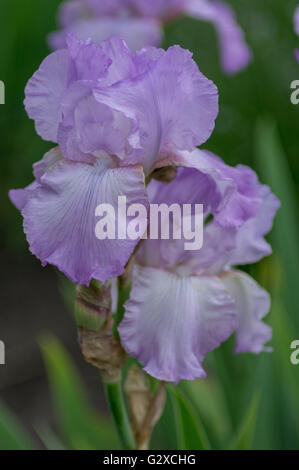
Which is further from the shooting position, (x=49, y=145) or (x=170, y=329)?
(x=49, y=145)

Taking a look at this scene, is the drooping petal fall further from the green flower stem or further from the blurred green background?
the blurred green background

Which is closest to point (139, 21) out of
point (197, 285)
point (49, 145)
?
point (49, 145)

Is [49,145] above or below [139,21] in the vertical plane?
below

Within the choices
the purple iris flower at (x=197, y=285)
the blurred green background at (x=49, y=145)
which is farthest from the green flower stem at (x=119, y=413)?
the blurred green background at (x=49, y=145)

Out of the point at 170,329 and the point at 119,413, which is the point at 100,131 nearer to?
the point at 170,329

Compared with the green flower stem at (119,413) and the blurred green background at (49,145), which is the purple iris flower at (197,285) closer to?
the green flower stem at (119,413)
